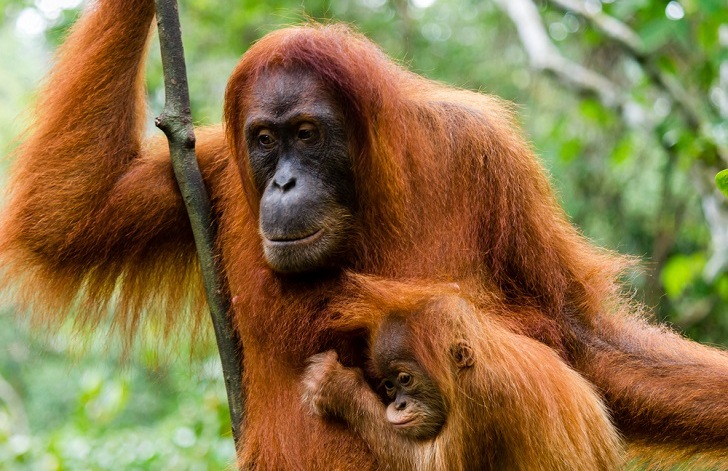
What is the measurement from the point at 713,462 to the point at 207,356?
2.74 meters

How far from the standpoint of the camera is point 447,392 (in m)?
3.11

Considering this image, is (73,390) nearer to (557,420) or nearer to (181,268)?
(181,268)

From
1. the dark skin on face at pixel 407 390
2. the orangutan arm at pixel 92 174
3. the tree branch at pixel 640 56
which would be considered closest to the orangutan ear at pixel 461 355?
the dark skin on face at pixel 407 390

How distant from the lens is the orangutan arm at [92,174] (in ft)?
13.2

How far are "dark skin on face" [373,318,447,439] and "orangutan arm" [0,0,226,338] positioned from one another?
1.39 meters

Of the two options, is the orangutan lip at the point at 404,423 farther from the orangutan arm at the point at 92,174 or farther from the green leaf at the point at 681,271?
the green leaf at the point at 681,271

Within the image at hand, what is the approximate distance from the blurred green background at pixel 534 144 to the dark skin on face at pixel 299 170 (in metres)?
1.03

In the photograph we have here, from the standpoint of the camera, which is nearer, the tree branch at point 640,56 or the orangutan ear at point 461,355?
the orangutan ear at point 461,355

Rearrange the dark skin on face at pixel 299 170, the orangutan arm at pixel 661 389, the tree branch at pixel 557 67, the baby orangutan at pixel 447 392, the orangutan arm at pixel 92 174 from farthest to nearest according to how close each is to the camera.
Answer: the tree branch at pixel 557 67, the orangutan arm at pixel 92 174, the orangutan arm at pixel 661 389, the dark skin on face at pixel 299 170, the baby orangutan at pixel 447 392

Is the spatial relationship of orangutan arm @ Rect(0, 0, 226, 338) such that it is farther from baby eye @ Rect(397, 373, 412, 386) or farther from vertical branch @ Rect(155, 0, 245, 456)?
baby eye @ Rect(397, 373, 412, 386)

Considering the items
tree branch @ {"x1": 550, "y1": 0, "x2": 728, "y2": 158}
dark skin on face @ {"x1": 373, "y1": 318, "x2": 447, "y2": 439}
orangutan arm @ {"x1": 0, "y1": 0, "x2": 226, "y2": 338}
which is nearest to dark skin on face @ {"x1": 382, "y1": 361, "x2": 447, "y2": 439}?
dark skin on face @ {"x1": 373, "y1": 318, "x2": 447, "y2": 439}

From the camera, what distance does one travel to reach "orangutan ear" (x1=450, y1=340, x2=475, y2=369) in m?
3.13

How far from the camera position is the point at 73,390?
14.7m

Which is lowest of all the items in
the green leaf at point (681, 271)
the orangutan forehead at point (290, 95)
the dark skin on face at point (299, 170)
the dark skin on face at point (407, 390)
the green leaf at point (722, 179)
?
the green leaf at point (681, 271)
